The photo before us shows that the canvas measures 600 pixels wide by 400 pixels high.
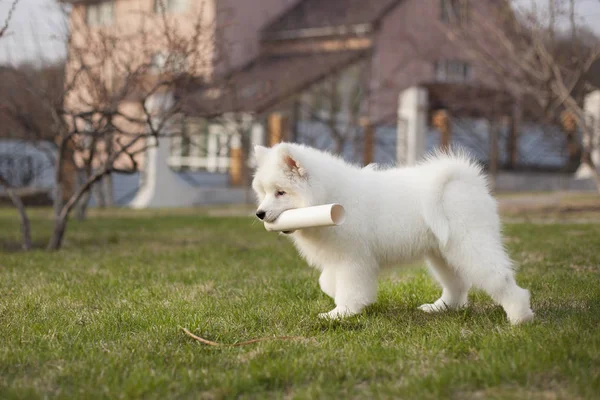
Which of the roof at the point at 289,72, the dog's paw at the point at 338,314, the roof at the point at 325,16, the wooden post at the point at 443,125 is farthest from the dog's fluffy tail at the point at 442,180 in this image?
the roof at the point at 325,16

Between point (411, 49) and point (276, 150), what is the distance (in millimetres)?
20623

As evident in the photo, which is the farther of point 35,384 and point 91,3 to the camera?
point 91,3

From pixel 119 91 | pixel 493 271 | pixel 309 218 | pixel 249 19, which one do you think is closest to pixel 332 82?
pixel 249 19

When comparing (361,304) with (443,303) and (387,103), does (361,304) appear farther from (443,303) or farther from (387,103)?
(387,103)

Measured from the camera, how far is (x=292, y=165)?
15.2 ft

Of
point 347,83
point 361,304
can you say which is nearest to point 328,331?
point 361,304

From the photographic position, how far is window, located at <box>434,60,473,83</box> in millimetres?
25969

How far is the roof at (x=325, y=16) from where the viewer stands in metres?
24.8

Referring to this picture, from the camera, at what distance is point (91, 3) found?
86.8 ft

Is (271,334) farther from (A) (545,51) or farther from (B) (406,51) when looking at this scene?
(B) (406,51)

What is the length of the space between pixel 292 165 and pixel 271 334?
1.11m

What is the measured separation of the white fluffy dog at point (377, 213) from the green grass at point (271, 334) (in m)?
0.35

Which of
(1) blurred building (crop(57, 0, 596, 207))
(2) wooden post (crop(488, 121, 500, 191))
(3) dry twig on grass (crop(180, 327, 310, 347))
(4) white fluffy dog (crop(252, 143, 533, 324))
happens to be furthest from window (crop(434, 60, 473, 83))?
(3) dry twig on grass (crop(180, 327, 310, 347))

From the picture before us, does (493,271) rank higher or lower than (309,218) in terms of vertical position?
lower
